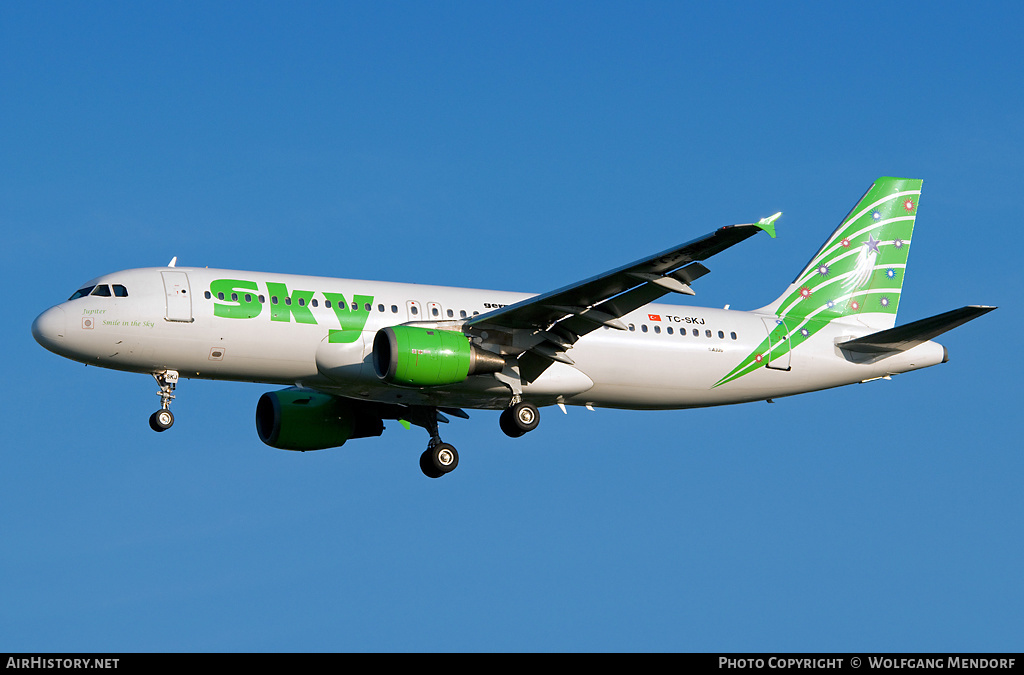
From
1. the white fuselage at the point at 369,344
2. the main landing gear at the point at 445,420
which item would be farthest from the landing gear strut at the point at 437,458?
the white fuselage at the point at 369,344

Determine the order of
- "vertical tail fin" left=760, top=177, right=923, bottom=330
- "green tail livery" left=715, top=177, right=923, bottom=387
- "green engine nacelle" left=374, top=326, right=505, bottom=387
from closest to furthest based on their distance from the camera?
1. "green engine nacelle" left=374, top=326, right=505, bottom=387
2. "green tail livery" left=715, top=177, right=923, bottom=387
3. "vertical tail fin" left=760, top=177, right=923, bottom=330

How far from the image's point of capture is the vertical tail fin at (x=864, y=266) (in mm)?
42062

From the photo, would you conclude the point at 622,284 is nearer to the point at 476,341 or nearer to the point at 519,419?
the point at 476,341

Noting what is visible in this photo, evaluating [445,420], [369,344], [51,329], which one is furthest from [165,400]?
[445,420]

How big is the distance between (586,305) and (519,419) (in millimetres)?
3892

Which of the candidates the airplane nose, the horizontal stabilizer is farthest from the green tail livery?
the airplane nose

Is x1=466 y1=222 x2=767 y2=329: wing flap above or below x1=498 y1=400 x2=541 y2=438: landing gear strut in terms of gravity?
above

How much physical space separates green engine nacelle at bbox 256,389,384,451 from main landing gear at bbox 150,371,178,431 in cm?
552

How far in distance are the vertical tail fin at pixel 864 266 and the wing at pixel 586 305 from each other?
25.0 feet

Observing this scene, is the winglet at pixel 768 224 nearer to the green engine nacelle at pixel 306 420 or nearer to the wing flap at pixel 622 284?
the wing flap at pixel 622 284

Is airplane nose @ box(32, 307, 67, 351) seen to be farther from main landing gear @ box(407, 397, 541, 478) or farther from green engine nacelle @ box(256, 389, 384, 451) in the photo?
main landing gear @ box(407, 397, 541, 478)

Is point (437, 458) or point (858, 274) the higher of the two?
point (858, 274)

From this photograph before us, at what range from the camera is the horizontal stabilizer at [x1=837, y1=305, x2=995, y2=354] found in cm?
3626

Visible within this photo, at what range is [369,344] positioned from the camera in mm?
35000
